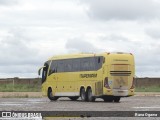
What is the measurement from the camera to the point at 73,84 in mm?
40531

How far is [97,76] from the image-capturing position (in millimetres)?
37594

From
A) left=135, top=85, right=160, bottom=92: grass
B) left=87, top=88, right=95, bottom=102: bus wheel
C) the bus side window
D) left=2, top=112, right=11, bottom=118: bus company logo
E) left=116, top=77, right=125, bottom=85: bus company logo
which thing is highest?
the bus side window

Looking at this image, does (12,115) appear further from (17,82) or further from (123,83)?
(17,82)

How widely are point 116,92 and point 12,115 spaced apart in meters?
23.4

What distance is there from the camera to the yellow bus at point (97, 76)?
36.9m

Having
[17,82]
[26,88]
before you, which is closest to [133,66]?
[26,88]

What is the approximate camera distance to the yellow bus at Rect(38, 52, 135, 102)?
3694 cm

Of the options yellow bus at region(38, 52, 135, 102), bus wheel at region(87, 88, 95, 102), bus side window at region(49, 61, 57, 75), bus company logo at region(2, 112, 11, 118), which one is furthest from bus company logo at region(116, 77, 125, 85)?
bus company logo at region(2, 112, 11, 118)

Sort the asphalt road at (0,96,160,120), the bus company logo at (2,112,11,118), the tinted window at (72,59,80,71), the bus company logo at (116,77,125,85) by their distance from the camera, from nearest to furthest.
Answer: the bus company logo at (2,112,11,118) → the asphalt road at (0,96,160,120) → the bus company logo at (116,77,125,85) → the tinted window at (72,59,80,71)

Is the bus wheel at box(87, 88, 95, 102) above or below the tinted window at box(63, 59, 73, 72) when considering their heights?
below

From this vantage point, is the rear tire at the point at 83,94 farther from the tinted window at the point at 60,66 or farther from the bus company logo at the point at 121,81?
the tinted window at the point at 60,66

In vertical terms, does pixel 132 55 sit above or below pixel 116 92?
above

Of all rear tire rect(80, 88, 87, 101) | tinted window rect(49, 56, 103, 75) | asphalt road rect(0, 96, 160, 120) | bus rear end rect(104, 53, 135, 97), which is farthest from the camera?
rear tire rect(80, 88, 87, 101)

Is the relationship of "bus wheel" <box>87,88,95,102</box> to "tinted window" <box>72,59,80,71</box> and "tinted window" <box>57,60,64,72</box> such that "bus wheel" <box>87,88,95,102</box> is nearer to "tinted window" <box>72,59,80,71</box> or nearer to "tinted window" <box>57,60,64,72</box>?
"tinted window" <box>72,59,80,71</box>
